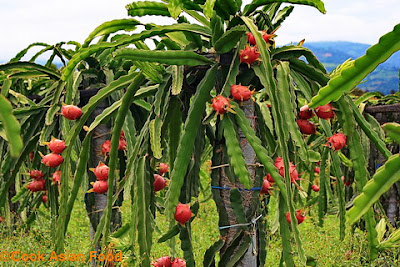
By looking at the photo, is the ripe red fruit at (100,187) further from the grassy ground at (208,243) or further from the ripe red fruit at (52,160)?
the grassy ground at (208,243)

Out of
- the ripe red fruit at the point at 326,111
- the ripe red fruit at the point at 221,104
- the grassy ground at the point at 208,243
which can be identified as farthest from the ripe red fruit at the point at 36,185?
the ripe red fruit at the point at 326,111

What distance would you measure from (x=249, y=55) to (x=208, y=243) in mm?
3291

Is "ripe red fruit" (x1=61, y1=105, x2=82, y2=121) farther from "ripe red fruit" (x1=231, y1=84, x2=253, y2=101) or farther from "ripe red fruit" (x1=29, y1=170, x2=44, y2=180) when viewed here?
"ripe red fruit" (x1=29, y1=170, x2=44, y2=180)

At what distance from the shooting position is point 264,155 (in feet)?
4.76

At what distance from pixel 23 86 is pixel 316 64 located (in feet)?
7.39

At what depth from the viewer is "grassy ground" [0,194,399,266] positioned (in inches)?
150

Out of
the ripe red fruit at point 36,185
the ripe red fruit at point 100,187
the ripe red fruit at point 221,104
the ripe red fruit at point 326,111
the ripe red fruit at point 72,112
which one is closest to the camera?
the ripe red fruit at point 221,104

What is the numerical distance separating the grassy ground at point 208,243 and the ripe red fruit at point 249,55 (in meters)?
1.93

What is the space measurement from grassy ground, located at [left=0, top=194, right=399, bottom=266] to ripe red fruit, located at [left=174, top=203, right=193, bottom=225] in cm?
169

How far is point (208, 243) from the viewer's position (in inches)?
180

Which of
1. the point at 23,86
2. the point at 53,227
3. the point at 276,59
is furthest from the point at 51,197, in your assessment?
the point at 276,59

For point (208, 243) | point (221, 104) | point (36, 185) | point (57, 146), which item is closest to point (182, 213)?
point (221, 104)

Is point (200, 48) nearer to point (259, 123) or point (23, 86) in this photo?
point (259, 123)

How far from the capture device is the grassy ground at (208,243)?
12.5ft
